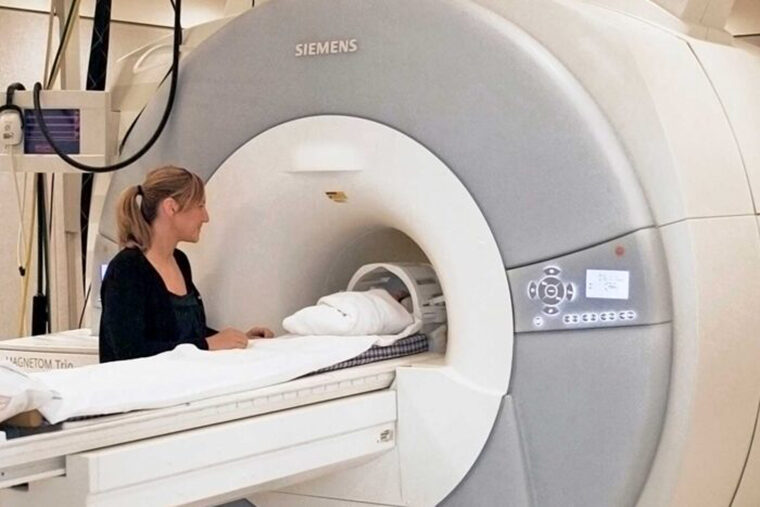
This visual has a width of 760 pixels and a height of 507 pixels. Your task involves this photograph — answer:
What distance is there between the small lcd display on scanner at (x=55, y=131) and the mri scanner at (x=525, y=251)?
54 cm

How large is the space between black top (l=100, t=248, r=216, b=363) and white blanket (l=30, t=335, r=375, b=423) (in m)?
0.15

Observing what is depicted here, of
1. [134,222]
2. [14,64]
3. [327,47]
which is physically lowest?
[134,222]

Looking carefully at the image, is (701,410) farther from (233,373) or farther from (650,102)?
(233,373)

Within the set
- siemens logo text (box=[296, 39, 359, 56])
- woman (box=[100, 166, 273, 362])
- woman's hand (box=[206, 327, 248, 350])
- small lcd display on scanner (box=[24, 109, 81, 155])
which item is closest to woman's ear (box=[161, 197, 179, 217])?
woman (box=[100, 166, 273, 362])

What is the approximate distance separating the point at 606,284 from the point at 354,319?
48 cm

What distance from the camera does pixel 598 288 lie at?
190 centimetres

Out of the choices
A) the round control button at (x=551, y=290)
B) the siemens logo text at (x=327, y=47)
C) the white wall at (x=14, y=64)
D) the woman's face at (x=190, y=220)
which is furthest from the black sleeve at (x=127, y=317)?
the white wall at (x=14, y=64)

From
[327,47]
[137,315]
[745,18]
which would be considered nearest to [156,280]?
[137,315]

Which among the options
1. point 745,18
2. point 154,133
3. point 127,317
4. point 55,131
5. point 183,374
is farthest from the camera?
point 745,18

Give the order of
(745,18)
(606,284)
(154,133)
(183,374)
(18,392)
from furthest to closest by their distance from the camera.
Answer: (745,18) < (154,133) < (606,284) < (183,374) < (18,392)

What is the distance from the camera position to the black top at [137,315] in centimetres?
210

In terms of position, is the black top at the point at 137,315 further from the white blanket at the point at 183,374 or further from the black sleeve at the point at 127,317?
the white blanket at the point at 183,374

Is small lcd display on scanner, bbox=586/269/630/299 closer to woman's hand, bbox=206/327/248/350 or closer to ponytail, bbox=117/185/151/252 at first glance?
woman's hand, bbox=206/327/248/350

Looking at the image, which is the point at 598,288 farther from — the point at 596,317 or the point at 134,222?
the point at 134,222
